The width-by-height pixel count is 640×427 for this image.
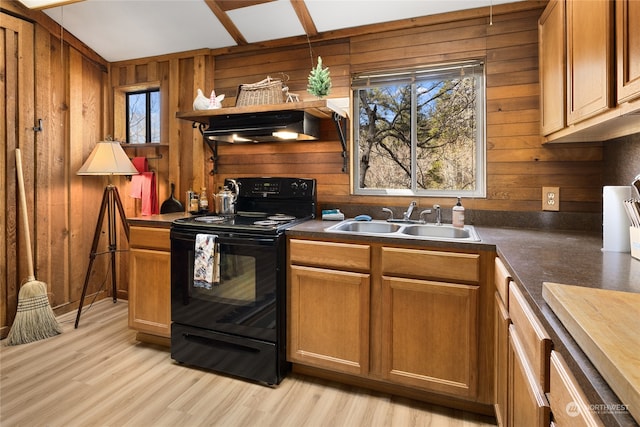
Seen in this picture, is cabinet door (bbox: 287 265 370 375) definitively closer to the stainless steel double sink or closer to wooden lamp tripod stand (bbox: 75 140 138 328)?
the stainless steel double sink

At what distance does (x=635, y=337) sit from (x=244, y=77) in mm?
2925

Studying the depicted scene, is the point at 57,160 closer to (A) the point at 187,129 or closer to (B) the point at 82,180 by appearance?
(B) the point at 82,180

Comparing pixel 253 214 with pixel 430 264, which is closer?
pixel 430 264

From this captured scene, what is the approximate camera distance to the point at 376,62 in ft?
8.48

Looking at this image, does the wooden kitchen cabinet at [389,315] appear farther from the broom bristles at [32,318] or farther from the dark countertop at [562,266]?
the broom bristles at [32,318]

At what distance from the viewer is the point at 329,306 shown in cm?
205

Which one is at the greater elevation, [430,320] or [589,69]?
[589,69]

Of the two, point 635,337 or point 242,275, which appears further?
point 242,275

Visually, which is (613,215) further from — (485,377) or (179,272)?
(179,272)

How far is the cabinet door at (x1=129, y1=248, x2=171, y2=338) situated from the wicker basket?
1192 millimetres

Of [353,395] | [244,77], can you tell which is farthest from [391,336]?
[244,77]

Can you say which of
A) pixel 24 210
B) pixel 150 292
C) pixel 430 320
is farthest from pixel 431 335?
pixel 24 210

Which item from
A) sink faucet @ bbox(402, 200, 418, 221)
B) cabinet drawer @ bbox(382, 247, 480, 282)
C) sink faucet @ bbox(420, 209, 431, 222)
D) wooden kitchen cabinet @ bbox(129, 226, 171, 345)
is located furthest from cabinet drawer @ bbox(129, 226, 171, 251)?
sink faucet @ bbox(420, 209, 431, 222)

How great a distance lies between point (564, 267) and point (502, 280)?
0.29m
